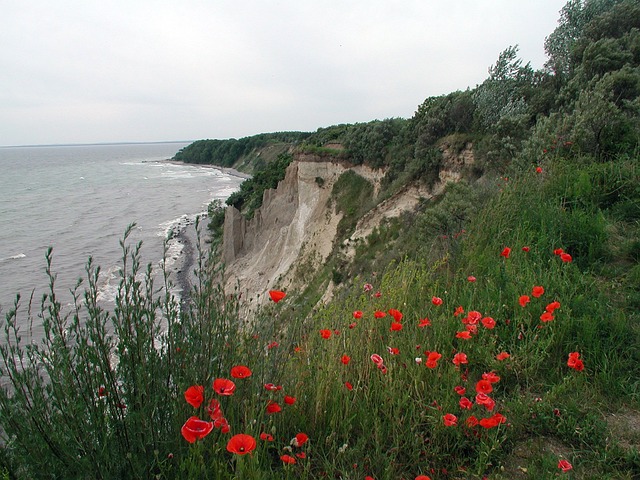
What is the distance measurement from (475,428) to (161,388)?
1.83m

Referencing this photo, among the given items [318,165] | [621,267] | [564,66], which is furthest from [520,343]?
[318,165]

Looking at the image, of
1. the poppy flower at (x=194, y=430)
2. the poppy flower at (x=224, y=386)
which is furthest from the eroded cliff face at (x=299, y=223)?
the poppy flower at (x=194, y=430)

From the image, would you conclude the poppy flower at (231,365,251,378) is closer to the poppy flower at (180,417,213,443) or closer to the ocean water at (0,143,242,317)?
the poppy flower at (180,417,213,443)

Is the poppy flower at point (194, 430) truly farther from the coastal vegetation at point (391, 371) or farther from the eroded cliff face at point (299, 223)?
the eroded cliff face at point (299, 223)

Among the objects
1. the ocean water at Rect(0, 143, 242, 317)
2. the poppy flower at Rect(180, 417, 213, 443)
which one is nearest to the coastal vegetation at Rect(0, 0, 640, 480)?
the poppy flower at Rect(180, 417, 213, 443)

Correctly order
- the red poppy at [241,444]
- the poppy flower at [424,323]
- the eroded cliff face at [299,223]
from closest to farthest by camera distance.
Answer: the red poppy at [241,444], the poppy flower at [424,323], the eroded cliff face at [299,223]

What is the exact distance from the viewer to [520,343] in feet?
10.4

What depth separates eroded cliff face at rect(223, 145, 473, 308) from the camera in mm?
19078

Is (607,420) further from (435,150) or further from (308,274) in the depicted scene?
(308,274)

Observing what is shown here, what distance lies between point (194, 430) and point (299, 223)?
85.2 feet

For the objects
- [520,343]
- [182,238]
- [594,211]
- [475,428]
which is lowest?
[182,238]

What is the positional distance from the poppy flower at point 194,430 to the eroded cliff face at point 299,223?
14885 mm

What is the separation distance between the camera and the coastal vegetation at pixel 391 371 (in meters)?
2.05

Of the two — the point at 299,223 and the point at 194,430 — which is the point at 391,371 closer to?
the point at 194,430
